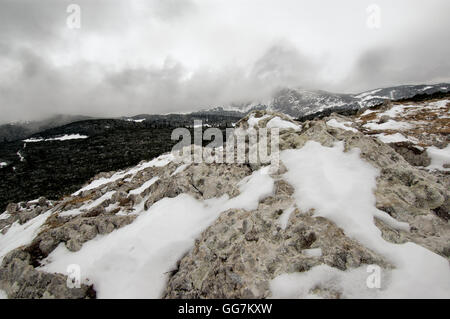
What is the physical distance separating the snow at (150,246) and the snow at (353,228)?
3.19m

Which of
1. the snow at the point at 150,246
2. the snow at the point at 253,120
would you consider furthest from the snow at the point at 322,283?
the snow at the point at 253,120

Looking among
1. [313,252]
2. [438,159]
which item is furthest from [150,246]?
[438,159]

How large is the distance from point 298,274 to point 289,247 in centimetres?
150

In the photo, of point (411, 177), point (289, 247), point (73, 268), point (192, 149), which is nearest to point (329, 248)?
point (289, 247)

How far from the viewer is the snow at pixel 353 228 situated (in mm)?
8531

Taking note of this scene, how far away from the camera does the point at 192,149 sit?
84.7ft

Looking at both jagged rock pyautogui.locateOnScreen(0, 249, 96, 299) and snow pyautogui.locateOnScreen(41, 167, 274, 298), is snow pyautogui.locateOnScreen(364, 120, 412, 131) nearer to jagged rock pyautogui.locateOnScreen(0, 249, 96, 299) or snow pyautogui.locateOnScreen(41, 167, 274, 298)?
snow pyautogui.locateOnScreen(41, 167, 274, 298)

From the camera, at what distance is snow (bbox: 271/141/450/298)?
28.0 feet

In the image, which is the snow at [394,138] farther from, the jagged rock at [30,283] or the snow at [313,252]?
the jagged rock at [30,283]

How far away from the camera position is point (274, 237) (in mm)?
11938

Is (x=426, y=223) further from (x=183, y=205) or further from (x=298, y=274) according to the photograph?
(x=183, y=205)

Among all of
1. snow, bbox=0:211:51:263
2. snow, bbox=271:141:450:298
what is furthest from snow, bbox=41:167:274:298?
snow, bbox=0:211:51:263

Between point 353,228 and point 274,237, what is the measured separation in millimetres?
4103

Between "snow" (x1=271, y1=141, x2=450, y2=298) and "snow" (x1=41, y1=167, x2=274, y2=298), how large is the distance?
319 centimetres
